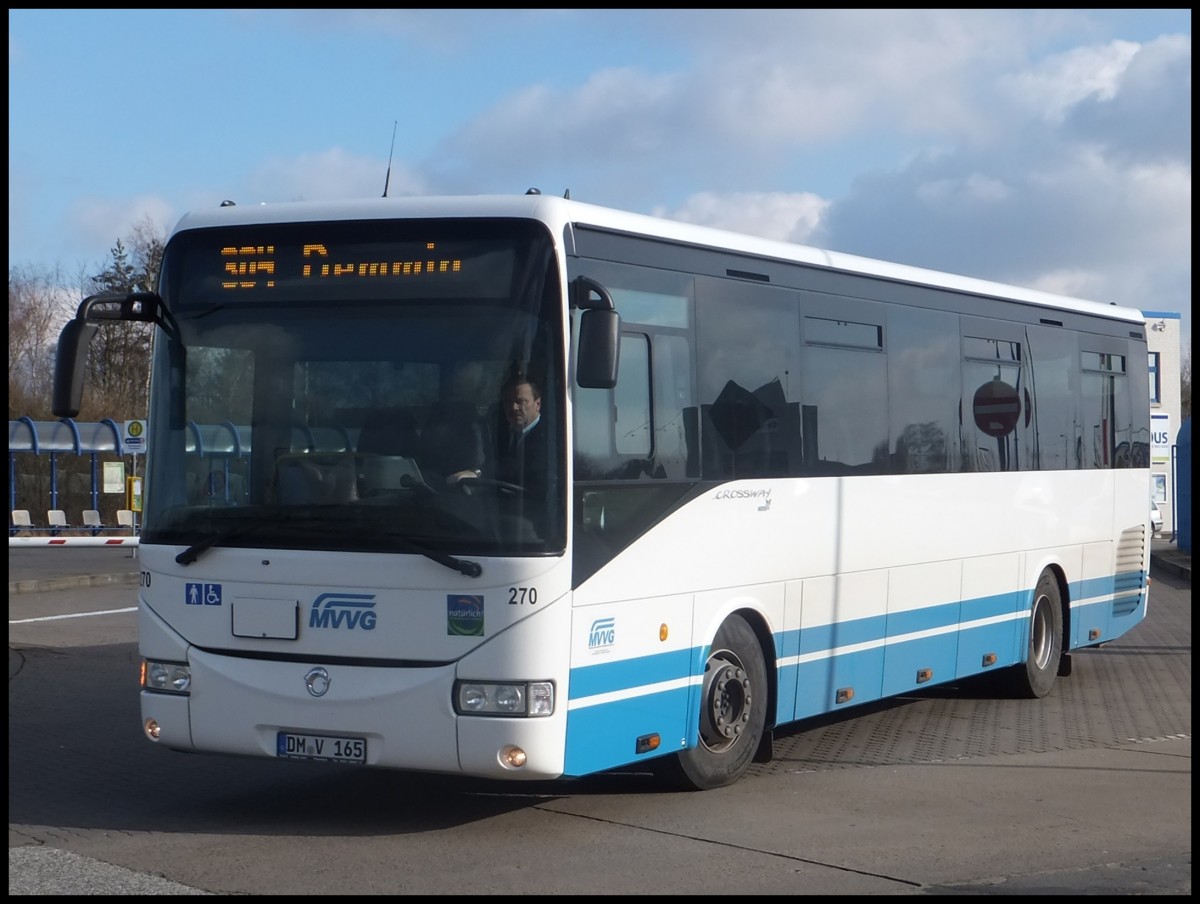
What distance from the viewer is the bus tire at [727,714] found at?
9.07 meters

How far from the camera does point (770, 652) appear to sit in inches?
384

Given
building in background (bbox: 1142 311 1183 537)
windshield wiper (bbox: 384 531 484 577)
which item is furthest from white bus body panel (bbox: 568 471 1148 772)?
building in background (bbox: 1142 311 1183 537)

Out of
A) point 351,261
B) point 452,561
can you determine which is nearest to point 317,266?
point 351,261

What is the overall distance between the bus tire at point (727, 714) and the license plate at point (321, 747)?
1988 millimetres

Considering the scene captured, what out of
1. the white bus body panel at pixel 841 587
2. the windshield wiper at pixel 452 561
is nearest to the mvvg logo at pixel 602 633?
the white bus body panel at pixel 841 587

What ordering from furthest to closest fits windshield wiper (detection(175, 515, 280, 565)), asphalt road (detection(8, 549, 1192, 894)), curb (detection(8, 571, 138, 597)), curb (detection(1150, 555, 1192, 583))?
curb (detection(1150, 555, 1192, 583)), curb (detection(8, 571, 138, 597)), windshield wiper (detection(175, 515, 280, 565)), asphalt road (detection(8, 549, 1192, 894))

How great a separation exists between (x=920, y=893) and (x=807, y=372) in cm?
417

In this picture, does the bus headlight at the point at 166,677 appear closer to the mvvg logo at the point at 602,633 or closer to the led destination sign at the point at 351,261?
the led destination sign at the point at 351,261

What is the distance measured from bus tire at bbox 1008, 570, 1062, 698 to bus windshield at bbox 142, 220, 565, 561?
693 centimetres

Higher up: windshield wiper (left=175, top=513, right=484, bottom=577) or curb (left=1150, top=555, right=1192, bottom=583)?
windshield wiper (left=175, top=513, right=484, bottom=577)

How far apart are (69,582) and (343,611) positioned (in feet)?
63.7

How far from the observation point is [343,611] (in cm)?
792

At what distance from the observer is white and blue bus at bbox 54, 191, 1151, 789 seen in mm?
7754

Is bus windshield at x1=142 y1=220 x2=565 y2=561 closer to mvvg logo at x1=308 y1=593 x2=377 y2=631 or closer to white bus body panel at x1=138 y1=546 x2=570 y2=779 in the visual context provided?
white bus body panel at x1=138 y1=546 x2=570 y2=779
